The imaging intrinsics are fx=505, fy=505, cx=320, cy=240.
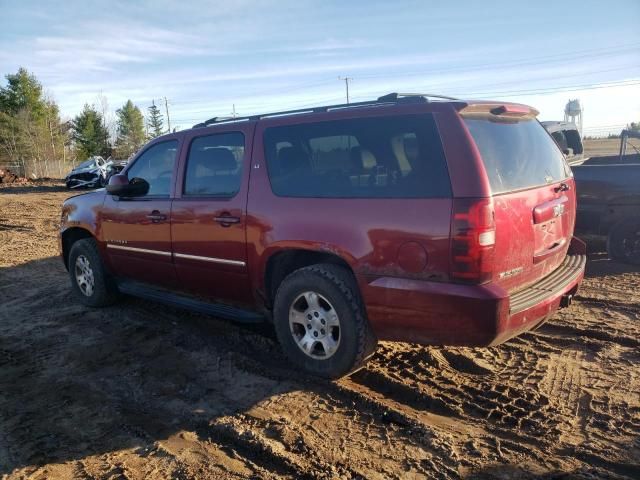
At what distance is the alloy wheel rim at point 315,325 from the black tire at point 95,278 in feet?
9.19

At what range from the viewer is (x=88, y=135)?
202 ft

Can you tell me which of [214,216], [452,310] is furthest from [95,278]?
[452,310]

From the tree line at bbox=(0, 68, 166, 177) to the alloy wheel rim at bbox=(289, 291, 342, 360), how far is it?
1894 inches

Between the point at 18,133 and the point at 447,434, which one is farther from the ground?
the point at 18,133

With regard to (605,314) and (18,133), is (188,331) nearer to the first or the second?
(605,314)

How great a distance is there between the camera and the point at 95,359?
14.1 ft

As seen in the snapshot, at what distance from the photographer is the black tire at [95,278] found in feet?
18.2

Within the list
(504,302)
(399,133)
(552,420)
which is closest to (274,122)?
(399,133)

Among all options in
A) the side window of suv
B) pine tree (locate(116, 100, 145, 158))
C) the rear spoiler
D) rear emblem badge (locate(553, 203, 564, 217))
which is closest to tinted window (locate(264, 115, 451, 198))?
the rear spoiler

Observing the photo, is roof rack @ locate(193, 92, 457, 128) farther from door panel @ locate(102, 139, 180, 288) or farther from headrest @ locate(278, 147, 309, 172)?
door panel @ locate(102, 139, 180, 288)

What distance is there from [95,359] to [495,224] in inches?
135

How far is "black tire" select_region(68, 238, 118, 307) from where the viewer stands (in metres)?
5.56

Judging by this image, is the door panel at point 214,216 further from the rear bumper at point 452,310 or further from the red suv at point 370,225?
the rear bumper at point 452,310

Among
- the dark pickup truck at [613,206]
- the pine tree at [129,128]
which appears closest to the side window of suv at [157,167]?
the dark pickup truck at [613,206]
